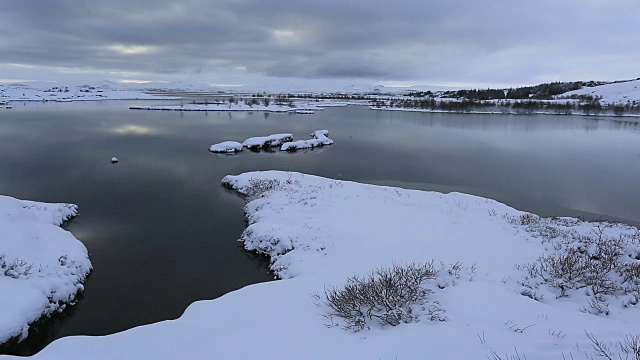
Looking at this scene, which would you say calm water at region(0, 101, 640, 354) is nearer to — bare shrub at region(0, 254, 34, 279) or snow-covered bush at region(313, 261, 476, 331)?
bare shrub at region(0, 254, 34, 279)

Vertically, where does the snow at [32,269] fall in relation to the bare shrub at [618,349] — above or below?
below

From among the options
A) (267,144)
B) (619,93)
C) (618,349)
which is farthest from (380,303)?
(619,93)

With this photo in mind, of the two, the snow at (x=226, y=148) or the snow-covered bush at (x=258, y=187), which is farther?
the snow at (x=226, y=148)

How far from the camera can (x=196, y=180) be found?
23.8 meters

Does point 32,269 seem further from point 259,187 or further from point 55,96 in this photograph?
point 55,96

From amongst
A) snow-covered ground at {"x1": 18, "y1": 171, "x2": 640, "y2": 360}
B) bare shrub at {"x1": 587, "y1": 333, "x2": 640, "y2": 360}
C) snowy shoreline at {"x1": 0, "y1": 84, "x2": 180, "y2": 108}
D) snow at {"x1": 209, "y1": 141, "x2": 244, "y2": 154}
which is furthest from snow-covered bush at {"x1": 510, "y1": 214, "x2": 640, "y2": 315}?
snowy shoreline at {"x1": 0, "y1": 84, "x2": 180, "y2": 108}

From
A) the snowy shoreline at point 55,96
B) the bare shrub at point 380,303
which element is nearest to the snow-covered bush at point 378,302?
the bare shrub at point 380,303

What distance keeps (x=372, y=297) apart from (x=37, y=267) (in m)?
9.59

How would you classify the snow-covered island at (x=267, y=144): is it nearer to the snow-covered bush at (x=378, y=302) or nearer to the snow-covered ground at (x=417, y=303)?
the snow-covered ground at (x=417, y=303)

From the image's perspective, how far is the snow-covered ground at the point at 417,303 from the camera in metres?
6.09

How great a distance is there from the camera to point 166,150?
32875 millimetres

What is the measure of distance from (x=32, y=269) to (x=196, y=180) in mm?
13759

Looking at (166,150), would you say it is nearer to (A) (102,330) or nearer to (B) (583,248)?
(A) (102,330)

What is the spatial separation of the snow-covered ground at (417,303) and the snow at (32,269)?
9.97 ft
